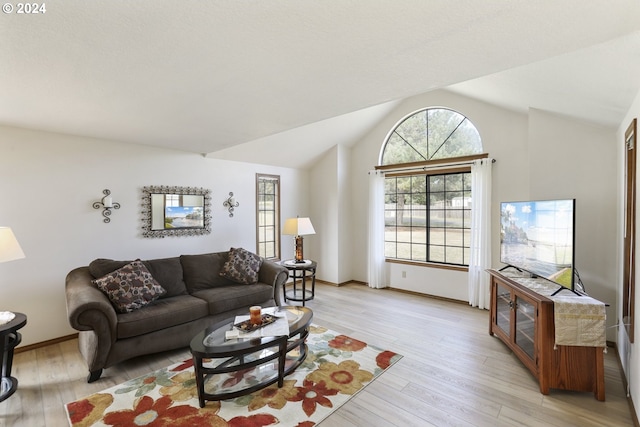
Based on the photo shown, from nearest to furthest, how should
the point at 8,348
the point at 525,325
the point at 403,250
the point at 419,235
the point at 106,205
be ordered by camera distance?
1. the point at 8,348
2. the point at 525,325
3. the point at 106,205
4. the point at 419,235
5. the point at 403,250

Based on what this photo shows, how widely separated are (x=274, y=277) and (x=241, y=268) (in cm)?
46

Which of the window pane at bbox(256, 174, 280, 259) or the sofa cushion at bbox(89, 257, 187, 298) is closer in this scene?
the sofa cushion at bbox(89, 257, 187, 298)

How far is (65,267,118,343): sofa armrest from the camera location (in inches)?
95.7

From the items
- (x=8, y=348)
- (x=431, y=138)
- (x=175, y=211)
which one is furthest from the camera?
(x=431, y=138)

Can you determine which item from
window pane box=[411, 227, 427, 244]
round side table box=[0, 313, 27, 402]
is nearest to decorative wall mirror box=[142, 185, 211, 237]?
round side table box=[0, 313, 27, 402]

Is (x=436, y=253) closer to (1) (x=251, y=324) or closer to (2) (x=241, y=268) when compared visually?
(2) (x=241, y=268)

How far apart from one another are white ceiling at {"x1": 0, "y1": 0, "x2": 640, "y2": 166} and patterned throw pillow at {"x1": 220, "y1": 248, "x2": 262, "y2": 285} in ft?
6.16

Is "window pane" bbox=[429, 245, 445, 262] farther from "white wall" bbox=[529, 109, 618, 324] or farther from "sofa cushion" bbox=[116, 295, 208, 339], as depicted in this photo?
"sofa cushion" bbox=[116, 295, 208, 339]

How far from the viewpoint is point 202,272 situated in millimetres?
3889

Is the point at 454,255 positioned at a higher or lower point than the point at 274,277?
higher

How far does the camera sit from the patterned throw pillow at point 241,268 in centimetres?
395

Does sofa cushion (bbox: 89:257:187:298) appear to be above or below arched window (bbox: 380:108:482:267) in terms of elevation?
below

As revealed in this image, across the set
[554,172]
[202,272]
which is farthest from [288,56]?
[554,172]

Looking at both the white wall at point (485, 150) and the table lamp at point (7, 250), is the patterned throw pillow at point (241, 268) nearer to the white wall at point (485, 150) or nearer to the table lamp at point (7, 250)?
the table lamp at point (7, 250)
